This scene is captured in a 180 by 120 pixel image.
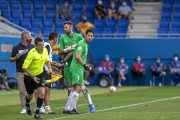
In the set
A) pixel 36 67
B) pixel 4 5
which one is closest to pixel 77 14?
pixel 4 5

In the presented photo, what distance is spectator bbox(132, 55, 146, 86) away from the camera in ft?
68.5

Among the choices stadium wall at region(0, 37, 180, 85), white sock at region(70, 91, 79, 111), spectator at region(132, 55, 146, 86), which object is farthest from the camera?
stadium wall at region(0, 37, 180, 85)

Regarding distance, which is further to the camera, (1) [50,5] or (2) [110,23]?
(1) [50,5]

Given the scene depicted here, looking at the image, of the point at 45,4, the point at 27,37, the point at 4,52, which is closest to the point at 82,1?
the point at 45,4

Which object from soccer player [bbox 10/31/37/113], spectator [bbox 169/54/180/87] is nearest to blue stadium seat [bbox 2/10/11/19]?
spectator [bbox 169/54/180/87]

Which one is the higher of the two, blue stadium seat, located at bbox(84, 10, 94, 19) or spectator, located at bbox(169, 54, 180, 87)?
blue stadium seat, located at bbox(84, 10, 94, 19)

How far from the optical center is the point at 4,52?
720 inches

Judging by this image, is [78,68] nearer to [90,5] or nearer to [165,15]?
[90,5]

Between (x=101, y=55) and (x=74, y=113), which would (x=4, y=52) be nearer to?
(x=101, y=55)

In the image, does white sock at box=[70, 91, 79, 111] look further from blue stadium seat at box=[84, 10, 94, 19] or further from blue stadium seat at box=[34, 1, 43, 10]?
blue stadium seat at box=[34, 1, 43, 10]

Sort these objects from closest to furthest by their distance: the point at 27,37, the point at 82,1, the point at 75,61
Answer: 1. the point at 75,61
2. the point at 27,37
3. the point at 82,1

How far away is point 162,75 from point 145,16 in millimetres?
5954

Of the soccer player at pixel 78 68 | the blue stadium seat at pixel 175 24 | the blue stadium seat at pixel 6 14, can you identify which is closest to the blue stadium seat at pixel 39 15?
the blue stadium seat at pixel 6 14

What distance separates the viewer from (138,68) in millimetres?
21031
